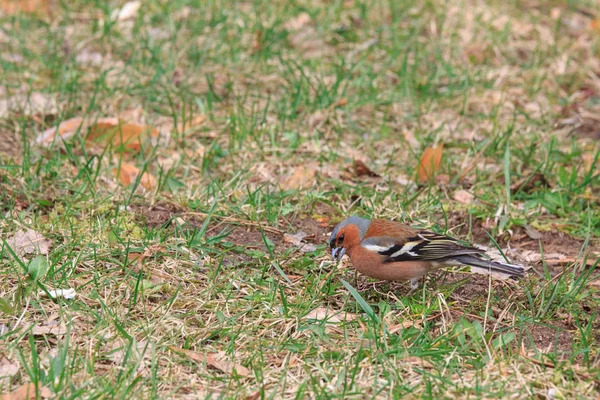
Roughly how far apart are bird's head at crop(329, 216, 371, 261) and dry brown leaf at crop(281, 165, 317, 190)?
102 cm

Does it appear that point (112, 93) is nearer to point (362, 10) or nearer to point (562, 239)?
point (362, 10)

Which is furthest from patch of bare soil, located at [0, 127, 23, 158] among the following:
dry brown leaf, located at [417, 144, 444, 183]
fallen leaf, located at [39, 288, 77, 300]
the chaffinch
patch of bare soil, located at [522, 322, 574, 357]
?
patch of bare soil, located at [522, 322, 574, 357]

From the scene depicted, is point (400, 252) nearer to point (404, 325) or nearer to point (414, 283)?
point (414, 283)

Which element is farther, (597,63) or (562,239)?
(597,63)

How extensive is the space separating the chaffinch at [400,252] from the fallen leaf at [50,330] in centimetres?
145

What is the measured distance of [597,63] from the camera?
769 cm

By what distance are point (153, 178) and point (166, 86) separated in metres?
1.38

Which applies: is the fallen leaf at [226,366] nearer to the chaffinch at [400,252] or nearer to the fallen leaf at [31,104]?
the chaffinch at [400,252]

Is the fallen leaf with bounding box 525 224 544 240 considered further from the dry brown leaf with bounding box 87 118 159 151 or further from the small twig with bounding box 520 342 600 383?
the dry brown leaf with bounding box 87 118 159 151

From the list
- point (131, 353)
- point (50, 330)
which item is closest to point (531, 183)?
point (131, 353)

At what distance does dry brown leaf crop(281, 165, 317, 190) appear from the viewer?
5.54 meters

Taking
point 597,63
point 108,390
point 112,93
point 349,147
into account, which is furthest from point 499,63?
point 108,390

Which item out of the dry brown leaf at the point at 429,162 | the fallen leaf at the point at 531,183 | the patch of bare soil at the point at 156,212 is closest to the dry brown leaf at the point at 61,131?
the patch of bare soil at the point at 156,212

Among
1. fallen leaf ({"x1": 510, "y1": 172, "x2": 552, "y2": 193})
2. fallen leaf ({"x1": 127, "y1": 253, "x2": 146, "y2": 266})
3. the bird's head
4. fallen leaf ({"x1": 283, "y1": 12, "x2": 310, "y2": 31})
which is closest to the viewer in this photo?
fallen leaf ({"x1": 127, "y1": 253, "x2": 146, "y2": 266})
